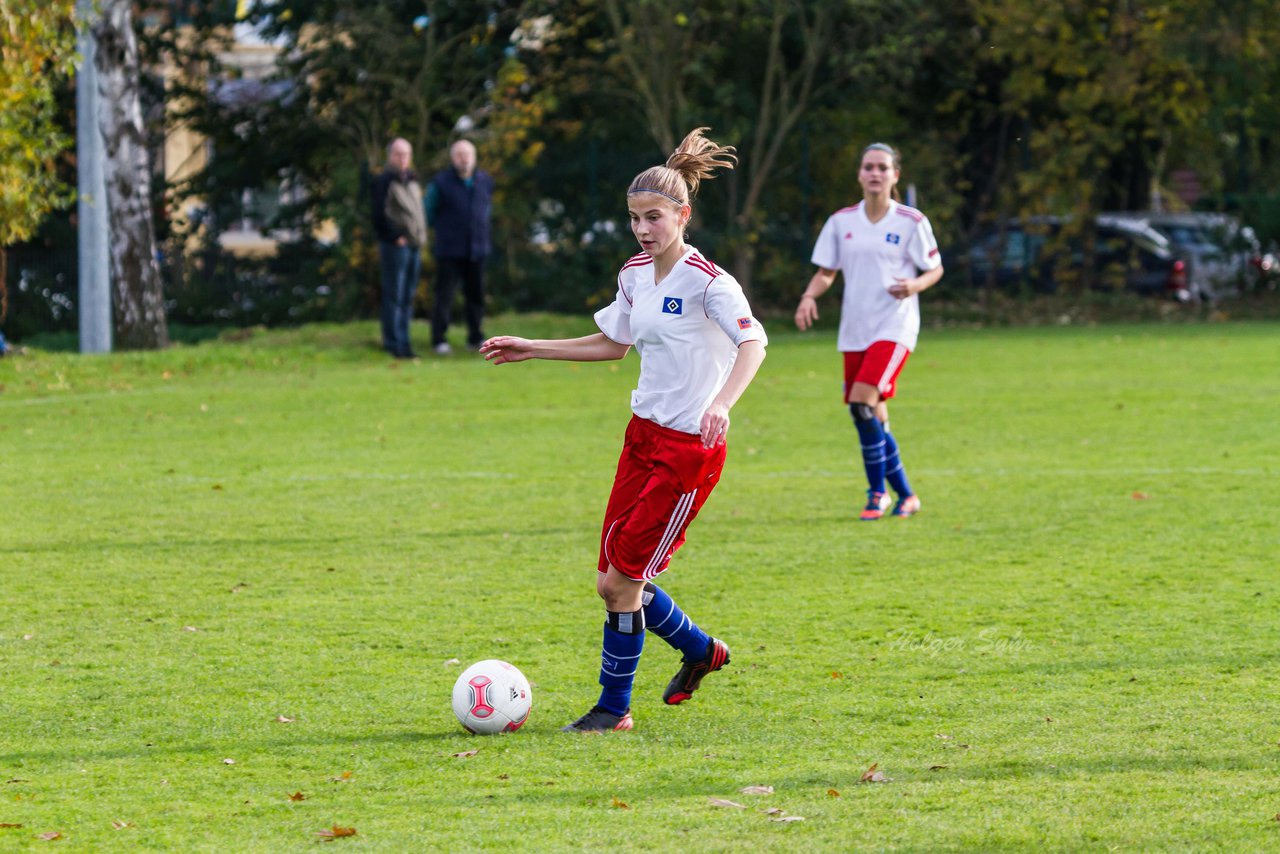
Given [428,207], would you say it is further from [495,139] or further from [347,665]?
[347,665]

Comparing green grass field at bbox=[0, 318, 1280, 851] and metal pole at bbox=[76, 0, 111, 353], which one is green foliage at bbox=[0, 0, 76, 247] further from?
green grass field at bbox=[0, 318, 1280, 851]

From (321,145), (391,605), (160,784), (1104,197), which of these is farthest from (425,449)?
(1104,197)

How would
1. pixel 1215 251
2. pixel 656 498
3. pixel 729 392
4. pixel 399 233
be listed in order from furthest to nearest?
pixel 1215 251, pixel 399 233, pixel 656 498, pixel 729 392

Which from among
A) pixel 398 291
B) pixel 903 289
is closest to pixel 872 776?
pixel 903 289

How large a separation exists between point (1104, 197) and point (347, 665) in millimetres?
21354

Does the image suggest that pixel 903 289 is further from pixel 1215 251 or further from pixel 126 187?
pixel 1215 251

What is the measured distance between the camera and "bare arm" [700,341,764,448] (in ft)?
16.1

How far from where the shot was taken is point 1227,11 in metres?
23.8

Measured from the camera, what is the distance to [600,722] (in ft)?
17.0

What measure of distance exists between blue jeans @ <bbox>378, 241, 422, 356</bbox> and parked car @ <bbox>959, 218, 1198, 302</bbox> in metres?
9.49

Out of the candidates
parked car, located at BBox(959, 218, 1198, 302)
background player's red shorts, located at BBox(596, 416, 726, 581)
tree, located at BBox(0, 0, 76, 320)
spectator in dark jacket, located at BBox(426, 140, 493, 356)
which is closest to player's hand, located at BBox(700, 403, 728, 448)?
background player's red shorts, located at BBox(596, 416, 726, 581)

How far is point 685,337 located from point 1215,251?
2146 cm

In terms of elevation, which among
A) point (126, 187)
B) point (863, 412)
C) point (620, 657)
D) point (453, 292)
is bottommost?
point (620, 657)

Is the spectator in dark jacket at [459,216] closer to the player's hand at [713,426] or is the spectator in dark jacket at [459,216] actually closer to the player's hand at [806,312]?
the player's hand at [806,312]
